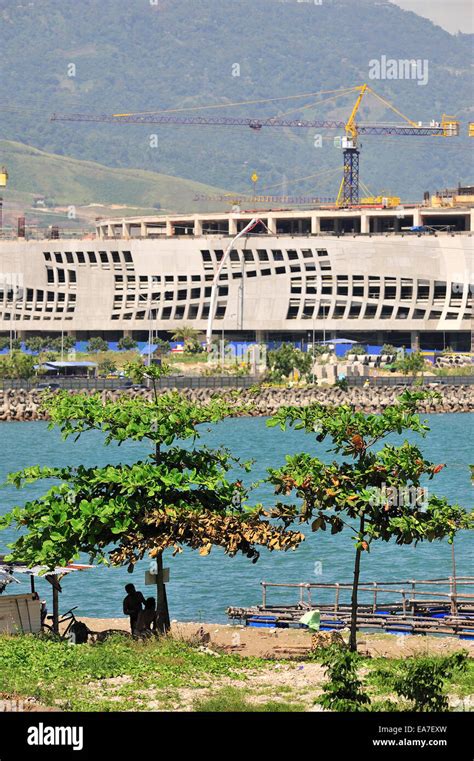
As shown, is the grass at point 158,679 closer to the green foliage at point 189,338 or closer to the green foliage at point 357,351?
the green foliage at point 189,338

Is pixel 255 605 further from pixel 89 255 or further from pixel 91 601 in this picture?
pixel 89 255

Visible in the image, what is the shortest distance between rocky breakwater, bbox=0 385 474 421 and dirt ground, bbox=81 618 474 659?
67.1 m

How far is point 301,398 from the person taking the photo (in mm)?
103438

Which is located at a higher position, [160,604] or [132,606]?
[160,604]

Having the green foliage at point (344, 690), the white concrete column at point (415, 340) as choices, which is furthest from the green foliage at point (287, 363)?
the green foliage at point (344, 690)

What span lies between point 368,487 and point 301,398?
252 feet

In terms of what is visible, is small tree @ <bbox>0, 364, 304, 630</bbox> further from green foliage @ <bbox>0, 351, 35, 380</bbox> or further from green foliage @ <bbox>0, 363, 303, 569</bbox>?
green foliage @ <bbox>0, 351, 35, 380</bbox>

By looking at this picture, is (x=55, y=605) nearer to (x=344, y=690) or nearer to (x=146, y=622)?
(x=146, y=622)

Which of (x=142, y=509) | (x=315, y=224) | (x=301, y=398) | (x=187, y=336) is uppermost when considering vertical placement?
(x=315, y=224)

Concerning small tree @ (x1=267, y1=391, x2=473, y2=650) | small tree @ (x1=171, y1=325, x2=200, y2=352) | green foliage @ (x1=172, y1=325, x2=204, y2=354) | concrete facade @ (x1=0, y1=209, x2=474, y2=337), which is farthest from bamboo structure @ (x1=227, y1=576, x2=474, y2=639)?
concrete facade @ (x1=0, y1=209, x2=474, y2=337)

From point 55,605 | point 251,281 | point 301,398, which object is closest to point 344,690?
point 55,605

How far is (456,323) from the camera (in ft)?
440
